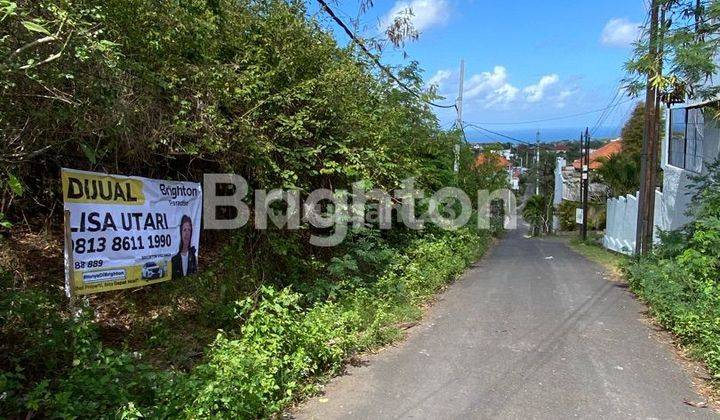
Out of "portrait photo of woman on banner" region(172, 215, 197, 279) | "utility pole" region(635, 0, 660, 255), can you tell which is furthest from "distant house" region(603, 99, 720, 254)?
"portrait photo of woman on banner" region(172, 215, 197, 279)

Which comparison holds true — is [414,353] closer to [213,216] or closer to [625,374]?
[625,374]

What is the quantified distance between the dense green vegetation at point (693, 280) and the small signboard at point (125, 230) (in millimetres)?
5901

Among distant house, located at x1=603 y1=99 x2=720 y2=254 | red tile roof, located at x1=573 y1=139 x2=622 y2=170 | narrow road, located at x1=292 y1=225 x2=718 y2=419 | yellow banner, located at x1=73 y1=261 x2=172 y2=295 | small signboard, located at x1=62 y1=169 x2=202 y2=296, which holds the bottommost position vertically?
narrow road, located at x1=292 y1=225 x2=718 y2=419

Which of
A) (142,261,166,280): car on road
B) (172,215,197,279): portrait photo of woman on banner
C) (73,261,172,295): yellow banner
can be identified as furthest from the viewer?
(172,215,197,279): portrait photo of woman on banner

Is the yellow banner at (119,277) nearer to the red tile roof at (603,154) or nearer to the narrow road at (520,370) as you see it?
the narrow road at (520,370)

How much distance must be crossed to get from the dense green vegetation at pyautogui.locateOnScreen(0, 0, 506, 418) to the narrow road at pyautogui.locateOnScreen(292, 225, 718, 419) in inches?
19.5

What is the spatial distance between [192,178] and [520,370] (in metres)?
4.69

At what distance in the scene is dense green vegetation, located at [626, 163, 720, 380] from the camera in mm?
6672

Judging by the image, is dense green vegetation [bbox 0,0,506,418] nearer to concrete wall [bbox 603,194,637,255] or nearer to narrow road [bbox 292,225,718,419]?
narrow road [bbox 292,225,718,419]

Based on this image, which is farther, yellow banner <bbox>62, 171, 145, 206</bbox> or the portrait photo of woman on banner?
the portrait photo of woman on banner

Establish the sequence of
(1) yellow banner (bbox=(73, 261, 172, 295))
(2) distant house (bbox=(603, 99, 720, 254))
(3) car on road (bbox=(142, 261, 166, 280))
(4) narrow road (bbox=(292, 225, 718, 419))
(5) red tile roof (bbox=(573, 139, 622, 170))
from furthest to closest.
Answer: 1. (5) red tile roof (bbox=(573, 139, 622, 170))
2. (2) distant house (bbox=(603, 99, 720, 254))
3. (3) car on road (bbox=(142, 261, 166, 280))
4. (1) yellow banner (bbox=(73, 261, 172, 295))
5. (4) narrow road (bbox=(292, 225, 718, 419))

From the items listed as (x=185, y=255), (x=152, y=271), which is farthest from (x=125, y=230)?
(x=185, y=255)

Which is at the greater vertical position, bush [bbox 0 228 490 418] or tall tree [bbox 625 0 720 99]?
tall tree [bbox 625 0 720 99]

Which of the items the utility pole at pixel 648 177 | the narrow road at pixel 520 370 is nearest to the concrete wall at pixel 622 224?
the utility pole at pixel 648 177
